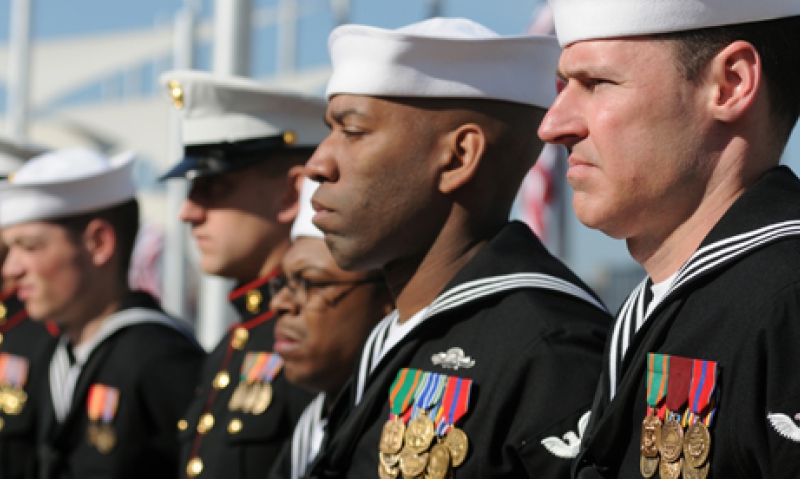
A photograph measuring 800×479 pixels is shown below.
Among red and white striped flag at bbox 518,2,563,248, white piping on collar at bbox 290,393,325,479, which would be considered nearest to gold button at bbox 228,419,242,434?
white piping on collar at bbox 290,393,325,479

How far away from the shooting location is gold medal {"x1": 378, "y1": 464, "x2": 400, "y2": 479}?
3.19m

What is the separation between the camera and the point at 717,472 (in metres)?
2.22

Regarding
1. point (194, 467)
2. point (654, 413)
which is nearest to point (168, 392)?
point (194, 467)

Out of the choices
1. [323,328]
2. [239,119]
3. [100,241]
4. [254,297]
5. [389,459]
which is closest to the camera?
[389,459]

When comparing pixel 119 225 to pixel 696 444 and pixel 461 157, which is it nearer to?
pixel 461 157

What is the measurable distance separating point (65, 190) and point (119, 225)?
31cm

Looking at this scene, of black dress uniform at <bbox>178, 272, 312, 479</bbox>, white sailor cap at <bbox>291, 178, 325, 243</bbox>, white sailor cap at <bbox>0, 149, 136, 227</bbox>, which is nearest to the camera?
white sailor cap at <bbox>291, 178, 325, 243</bbox>

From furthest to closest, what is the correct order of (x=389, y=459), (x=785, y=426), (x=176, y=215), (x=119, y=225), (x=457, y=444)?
(x=176, y=215), (x=119, y=225), (x=389, y=459), (x=457, y=444), (x=785, y=426)

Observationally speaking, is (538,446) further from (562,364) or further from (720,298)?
(720,298)

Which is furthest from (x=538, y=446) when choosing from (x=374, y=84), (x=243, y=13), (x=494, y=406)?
(x=243, y=13)

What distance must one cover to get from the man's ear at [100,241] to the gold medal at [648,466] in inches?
167

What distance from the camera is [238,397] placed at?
16.2 ft

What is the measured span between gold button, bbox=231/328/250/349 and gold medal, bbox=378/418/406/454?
6.66 ft

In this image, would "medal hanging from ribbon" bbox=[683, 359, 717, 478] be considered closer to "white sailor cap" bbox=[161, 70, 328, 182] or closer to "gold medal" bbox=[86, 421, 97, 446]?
"white sailor cap" bbox=[161, 70, 328, 182]
